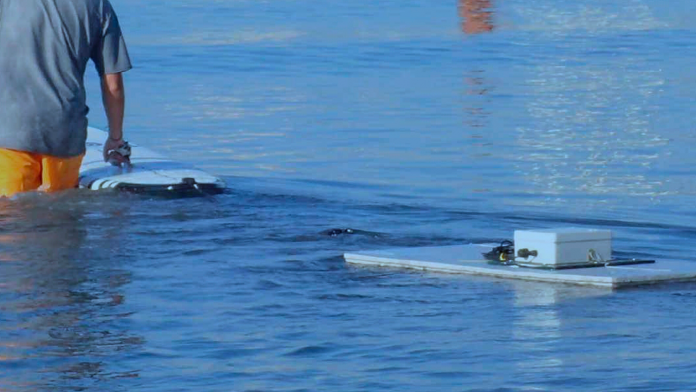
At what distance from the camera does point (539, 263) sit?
7527 millimetres

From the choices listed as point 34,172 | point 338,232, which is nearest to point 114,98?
point 34,172

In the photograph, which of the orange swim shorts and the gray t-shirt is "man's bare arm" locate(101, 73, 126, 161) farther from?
the orange swim shorts

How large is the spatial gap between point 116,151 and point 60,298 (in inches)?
105

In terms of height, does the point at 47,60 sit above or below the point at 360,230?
above

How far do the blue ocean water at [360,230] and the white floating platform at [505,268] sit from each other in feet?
0.33

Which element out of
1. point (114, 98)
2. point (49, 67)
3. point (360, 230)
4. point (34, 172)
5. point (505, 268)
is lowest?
point (360, 230)

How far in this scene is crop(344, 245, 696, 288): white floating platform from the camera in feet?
23.6

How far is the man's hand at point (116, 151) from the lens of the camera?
9.51m

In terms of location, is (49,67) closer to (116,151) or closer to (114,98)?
(114,98)

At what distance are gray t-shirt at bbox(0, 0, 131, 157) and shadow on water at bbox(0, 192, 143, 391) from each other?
0.47 meters

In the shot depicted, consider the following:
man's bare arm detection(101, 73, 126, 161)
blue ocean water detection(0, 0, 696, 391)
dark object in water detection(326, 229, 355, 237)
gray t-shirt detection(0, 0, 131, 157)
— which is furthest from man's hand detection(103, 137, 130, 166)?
dark object in water detection(326, 229, 355, 237)

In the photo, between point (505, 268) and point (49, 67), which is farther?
point (49, 67)

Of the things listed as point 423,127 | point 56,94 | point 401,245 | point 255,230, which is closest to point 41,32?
point 56,94

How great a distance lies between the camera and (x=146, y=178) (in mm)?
9961
